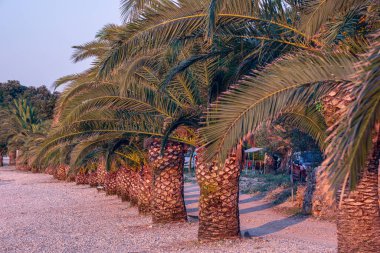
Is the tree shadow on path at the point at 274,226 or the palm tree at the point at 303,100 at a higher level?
the palm tree at the point at 303,100

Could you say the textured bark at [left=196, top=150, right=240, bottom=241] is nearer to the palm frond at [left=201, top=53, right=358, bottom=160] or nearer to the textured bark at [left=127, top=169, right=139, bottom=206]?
the palm frond at [left=201, top=53, right=358, bottom=160]

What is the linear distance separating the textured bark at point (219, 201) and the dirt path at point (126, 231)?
0.23 meters

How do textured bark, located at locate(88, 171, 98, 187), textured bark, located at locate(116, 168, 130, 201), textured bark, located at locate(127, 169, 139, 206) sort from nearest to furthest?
textured bark, located at locate(127, 169, 139, 206) < textured bark, located at locate(116, 168, 130, 201) < textured bark, located at locate(88, 171, 98, 187)

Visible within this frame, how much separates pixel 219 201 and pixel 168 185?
276 centimetres

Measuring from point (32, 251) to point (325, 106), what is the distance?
6166 mm

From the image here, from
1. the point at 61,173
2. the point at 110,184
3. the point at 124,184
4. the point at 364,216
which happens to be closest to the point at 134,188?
the point at 124,184

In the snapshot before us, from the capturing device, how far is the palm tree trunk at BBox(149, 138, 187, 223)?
12234 mm

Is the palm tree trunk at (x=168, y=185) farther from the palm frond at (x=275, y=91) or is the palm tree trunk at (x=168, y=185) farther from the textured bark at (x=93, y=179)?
the textured bark at (x=93, y=179)

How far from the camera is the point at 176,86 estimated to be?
10.9m

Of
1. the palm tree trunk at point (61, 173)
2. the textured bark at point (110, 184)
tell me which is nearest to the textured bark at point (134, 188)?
the textured bark at point (110, 184)

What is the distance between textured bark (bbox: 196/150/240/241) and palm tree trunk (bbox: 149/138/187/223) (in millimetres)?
2581

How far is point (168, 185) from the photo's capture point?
12227mm

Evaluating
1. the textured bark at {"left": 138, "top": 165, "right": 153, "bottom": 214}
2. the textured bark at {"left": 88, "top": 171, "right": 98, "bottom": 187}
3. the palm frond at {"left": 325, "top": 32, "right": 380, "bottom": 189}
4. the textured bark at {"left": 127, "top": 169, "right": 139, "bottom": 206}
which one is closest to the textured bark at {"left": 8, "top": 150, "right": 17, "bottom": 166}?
the textured bark at {"left": 88, "top": 171, "right": 98, "bottom": 187}

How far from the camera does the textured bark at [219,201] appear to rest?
379 inches
